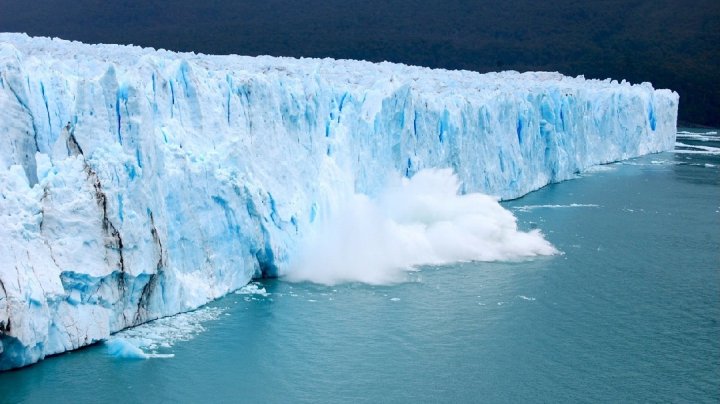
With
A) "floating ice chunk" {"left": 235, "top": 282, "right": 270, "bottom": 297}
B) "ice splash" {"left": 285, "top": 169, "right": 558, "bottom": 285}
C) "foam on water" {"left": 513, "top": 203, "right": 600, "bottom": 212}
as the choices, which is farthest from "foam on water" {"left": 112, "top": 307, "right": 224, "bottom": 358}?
"foam on water" {"left": 513, "top": 203, "right": 600, "bottom": 212}

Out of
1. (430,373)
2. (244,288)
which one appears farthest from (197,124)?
(430,373)

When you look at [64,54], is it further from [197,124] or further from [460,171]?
[460,171]

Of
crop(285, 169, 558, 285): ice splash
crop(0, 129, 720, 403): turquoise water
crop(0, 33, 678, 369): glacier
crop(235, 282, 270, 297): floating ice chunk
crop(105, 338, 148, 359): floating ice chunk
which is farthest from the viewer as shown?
crop(285, 169, 558, 285): ice splash

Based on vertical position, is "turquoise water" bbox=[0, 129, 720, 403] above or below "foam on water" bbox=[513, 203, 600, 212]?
below

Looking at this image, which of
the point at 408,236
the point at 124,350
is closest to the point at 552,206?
the point at 408,236

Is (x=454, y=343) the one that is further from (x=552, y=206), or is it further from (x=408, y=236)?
(x=552, y=206)

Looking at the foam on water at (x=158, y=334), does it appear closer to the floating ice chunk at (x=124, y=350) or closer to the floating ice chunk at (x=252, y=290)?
the floating ice chunk at (x=124, y=350)

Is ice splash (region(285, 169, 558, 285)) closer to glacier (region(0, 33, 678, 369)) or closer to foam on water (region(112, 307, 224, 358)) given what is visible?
glacier (region(0, 33, 678, 369))
